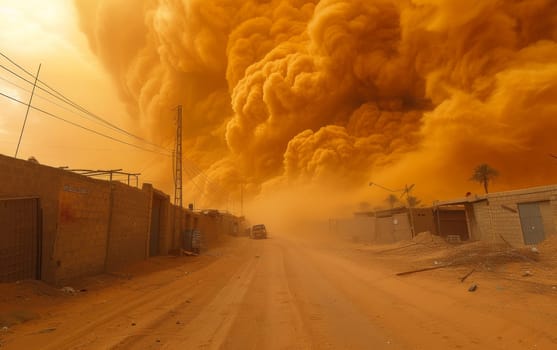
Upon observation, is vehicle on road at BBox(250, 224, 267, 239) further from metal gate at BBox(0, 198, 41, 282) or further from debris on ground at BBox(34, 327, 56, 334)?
debris on ground at BBox(34, 327, 56, 334)

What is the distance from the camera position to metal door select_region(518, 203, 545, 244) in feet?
49.1

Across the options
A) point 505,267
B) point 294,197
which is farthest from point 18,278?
point 294,197

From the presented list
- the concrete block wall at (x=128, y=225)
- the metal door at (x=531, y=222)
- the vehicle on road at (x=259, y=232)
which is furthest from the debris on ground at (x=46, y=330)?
the vehicle on road at (x=259, y=232)

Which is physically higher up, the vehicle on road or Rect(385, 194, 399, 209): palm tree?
Rect(385, 194, 399, 209): palm tree

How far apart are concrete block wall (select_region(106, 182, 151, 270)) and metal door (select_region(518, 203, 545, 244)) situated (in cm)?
1802

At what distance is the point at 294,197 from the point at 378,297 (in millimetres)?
49731

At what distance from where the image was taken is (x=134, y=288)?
28.8 ft

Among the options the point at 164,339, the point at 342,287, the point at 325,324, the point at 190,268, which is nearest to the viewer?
the point at 164,339

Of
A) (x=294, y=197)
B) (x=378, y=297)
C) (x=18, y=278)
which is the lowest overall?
(x=378, y=297)

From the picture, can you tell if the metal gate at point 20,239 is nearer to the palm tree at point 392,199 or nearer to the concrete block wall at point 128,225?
the concrete block wall at point 128,225

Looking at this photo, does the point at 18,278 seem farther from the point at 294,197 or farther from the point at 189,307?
the point at 294,197

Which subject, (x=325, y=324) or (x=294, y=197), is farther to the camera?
(x=294, y=197)

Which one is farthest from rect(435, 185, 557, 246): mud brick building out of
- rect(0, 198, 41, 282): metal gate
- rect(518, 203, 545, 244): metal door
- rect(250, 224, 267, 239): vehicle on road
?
rect(250, 224, 267, 239): vehicle on road

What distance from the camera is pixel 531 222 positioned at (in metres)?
15.4
